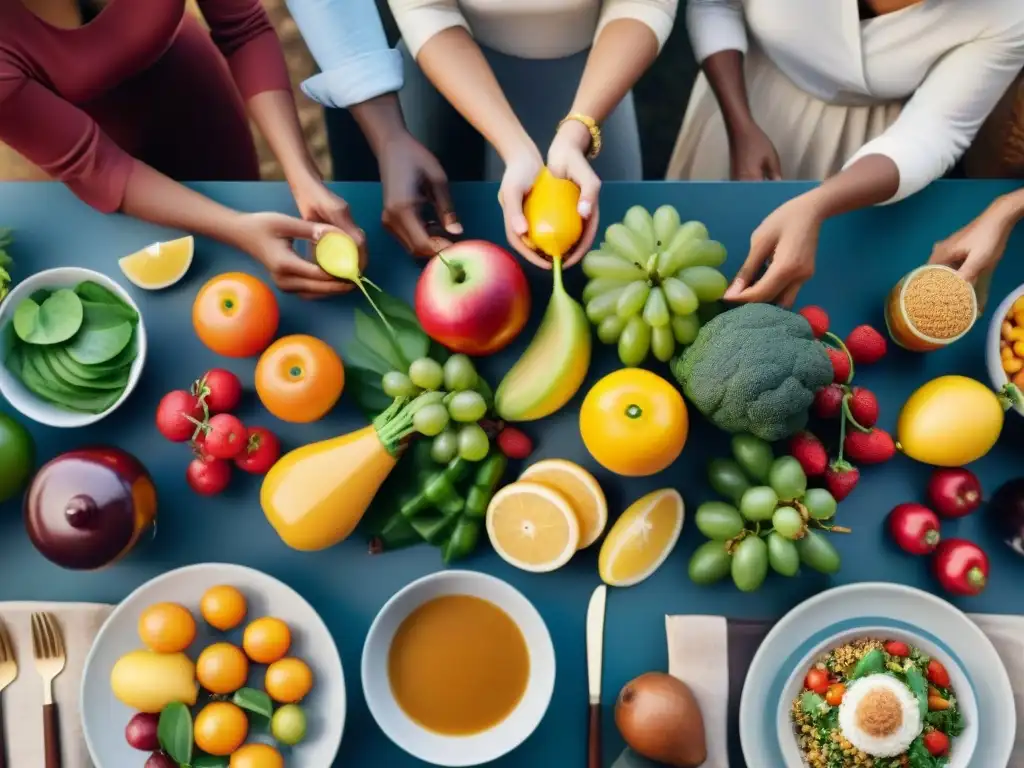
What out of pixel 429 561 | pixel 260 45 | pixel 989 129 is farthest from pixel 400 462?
pixel 989 129

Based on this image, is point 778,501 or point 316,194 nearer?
point 778,501

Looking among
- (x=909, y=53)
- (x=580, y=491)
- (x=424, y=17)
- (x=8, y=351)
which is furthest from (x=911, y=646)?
(x=8, y=351)

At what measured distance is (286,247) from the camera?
0.92 metres

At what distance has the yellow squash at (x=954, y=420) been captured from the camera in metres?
0.83

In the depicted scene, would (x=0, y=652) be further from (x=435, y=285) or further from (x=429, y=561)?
(x=435, y=285)

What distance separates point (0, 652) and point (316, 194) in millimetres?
667

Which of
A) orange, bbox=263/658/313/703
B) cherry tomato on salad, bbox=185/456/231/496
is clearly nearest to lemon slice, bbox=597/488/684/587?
orange, bbox=263/658/313/703

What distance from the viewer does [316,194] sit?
3.11 feet

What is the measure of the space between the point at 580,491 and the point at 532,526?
7 cm

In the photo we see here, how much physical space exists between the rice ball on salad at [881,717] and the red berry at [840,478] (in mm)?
208

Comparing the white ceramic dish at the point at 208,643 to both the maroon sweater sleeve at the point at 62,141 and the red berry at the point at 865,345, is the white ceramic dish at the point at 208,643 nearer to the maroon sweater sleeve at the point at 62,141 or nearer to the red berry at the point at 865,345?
the maroon sweater sleeve at the point at 62,141

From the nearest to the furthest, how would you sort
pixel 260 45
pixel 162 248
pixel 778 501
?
pixel 778 501 → pixel 162 248 → pixel 260 45

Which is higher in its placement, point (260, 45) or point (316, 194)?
point (260, 45)

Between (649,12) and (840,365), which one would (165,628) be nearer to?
(840,365)
